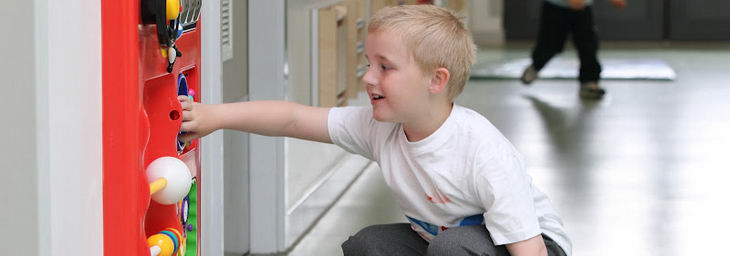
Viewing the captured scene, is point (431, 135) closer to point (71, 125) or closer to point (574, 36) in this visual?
point (71, 125)

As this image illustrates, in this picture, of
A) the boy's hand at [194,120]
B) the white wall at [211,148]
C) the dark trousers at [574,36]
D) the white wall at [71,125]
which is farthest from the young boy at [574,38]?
the white wall at [71,125]

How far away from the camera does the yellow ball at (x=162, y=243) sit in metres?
1.72

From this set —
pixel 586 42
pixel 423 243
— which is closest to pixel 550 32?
pixel 586 42

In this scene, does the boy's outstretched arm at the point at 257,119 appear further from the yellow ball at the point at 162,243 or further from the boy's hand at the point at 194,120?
the yellow ball at the point at 162,243

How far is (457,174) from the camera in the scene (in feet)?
6.82

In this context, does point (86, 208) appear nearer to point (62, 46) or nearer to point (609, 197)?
point (62, 46)

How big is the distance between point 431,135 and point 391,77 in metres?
0.16

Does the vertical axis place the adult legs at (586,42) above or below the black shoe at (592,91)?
above

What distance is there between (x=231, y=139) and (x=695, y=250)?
4.56 feet

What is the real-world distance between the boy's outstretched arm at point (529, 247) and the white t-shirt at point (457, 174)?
0.04 ft

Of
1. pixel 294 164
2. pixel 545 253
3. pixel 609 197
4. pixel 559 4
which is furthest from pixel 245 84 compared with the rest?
pixel 559 4

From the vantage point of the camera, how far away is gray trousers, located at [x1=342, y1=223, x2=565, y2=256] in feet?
6.87

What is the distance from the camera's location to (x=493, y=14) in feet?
32.2

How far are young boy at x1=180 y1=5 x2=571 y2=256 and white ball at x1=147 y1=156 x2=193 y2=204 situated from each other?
0.61 feet
